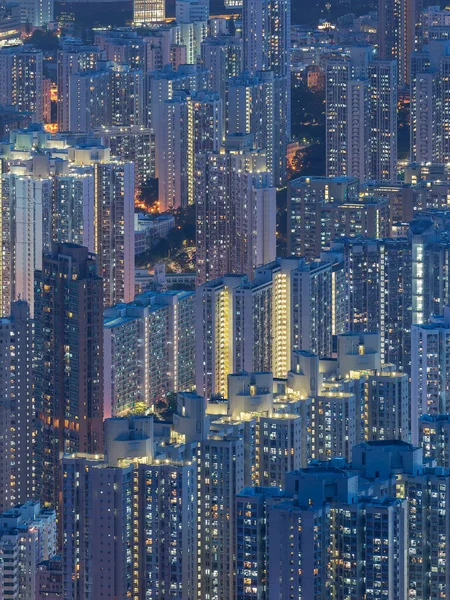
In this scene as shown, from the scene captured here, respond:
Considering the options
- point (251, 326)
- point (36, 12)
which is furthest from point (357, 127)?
point (36, 12)

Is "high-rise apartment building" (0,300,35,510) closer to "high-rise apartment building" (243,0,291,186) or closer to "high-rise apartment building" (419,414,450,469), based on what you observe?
"high-rise apartment building" (419,414,450,469)

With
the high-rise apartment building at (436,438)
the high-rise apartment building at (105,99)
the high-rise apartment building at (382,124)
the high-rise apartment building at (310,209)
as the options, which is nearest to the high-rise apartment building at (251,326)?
the high-rise apartment building at (436,438)

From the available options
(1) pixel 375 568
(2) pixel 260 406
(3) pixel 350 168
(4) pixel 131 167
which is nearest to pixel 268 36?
(3) pixel 350 168

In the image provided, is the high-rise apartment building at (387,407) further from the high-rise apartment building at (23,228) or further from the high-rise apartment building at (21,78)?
the high-rise apartment building at (21,78)

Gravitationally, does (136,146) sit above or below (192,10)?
below

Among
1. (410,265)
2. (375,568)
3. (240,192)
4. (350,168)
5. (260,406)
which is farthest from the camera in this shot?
(350,168)

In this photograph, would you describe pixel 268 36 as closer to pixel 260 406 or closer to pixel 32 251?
pixel 32 251

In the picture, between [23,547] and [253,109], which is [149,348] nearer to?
[23,547]

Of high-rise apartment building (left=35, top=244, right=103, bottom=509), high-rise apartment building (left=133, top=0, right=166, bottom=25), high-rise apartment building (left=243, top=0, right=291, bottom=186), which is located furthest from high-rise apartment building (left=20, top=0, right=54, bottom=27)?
high-rise apartment building (left=35, top=244, right=103, bottom=509)
